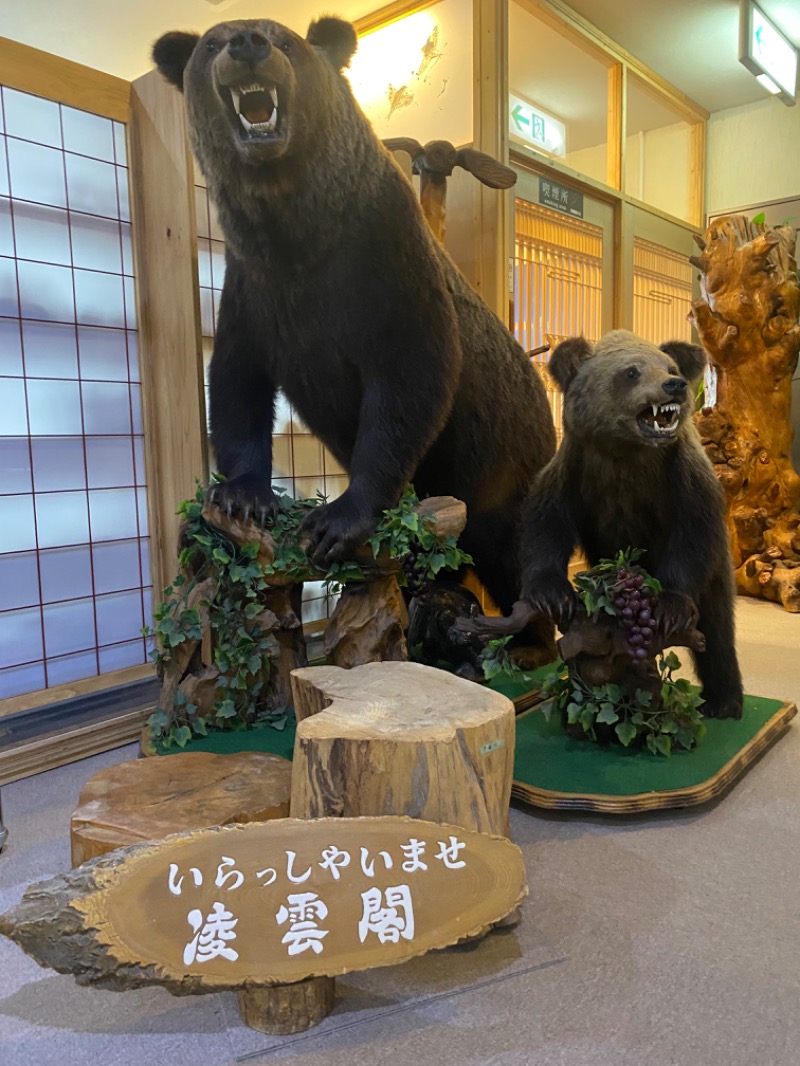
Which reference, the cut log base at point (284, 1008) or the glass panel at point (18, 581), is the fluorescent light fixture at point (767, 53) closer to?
the glass panel at point (18, 581)

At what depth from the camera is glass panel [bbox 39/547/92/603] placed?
2830 millimetres

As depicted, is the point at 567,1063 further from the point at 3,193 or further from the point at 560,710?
the point at 3,193

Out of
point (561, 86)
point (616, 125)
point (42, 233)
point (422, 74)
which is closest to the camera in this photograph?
point (42, 233)

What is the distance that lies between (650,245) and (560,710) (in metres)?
3.98

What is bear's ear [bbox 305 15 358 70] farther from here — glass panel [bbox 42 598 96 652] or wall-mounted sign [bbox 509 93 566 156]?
wall-mounted sign [bbox 509 93 566 156]

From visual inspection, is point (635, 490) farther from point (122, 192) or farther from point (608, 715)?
point (122, 192)

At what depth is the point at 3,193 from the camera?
261 cm

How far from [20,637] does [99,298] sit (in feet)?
4.11

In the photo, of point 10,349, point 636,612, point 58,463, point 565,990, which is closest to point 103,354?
point 10,349

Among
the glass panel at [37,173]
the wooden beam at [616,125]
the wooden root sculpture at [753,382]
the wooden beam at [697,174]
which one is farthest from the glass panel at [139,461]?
the wooden beam at [697,174]

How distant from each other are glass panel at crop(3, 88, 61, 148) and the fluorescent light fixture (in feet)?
12.7

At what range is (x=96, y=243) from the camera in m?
2.84

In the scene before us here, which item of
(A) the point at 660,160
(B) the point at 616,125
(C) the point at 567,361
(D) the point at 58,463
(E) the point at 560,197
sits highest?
(A) the point at 660,160

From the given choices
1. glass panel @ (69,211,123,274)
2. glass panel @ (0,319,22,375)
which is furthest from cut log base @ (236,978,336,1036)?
glass panel @ (69,211,123,274)
